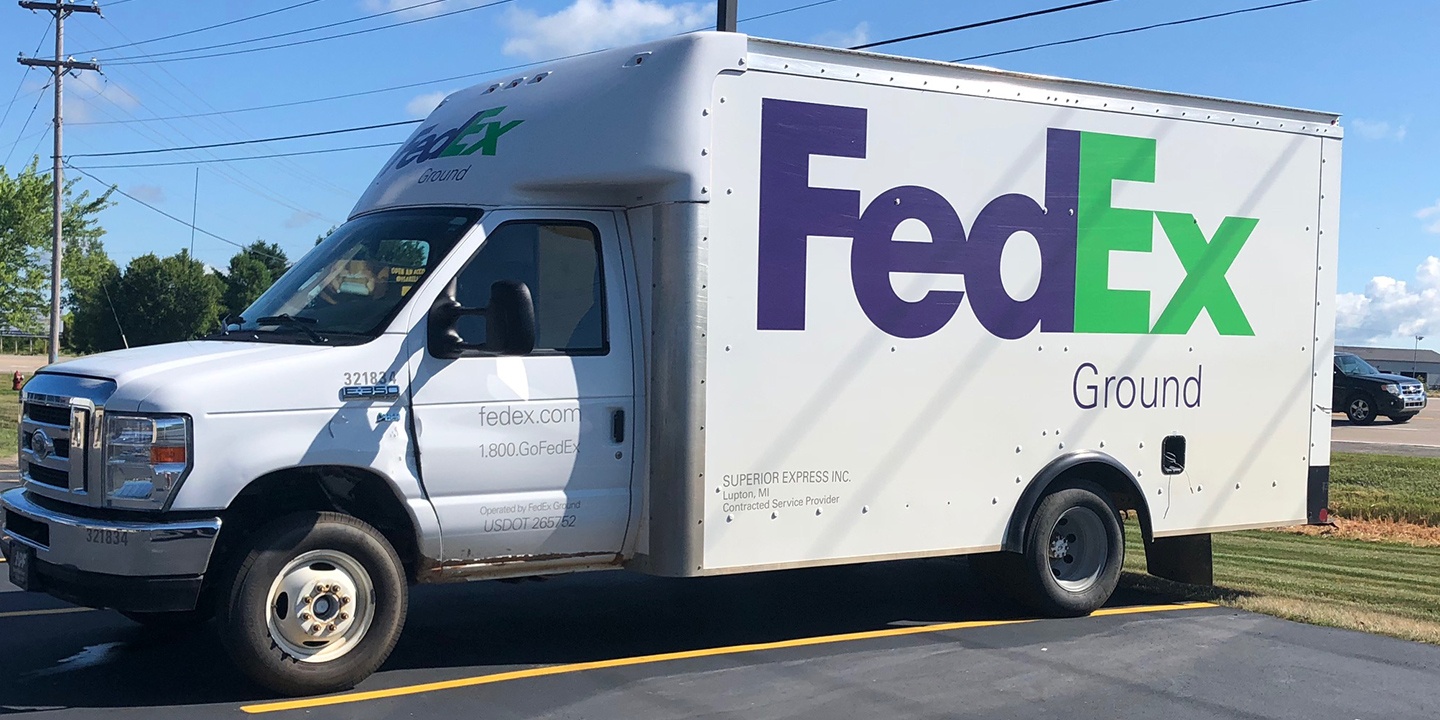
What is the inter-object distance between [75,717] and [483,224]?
2940 mm

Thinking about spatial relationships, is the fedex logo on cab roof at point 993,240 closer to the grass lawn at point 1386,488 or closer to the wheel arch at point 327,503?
the wheel arch at point 327,503

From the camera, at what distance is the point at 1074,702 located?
642cm

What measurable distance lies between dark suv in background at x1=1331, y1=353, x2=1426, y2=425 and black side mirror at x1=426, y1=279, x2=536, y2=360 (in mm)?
27416

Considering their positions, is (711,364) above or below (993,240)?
below

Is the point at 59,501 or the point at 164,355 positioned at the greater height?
the point at 164,355

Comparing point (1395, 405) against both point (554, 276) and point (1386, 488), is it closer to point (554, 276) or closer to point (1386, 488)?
point (1386, 488)

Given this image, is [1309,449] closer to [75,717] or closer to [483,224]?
[483,224]

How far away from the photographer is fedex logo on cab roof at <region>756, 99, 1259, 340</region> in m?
7.15

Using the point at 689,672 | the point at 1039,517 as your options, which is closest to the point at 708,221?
the point at 689,672

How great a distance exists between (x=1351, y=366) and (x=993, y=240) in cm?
2641

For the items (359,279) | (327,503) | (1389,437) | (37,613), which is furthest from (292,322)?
(1389,437)

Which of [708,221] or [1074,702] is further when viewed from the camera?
[708,221]

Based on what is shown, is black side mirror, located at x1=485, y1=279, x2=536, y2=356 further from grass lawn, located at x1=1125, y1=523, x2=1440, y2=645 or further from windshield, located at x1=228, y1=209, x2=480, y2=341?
grass lawn, located at x1=1125, y1=523, x2=1440, y2=645

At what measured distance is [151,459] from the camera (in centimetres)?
582
